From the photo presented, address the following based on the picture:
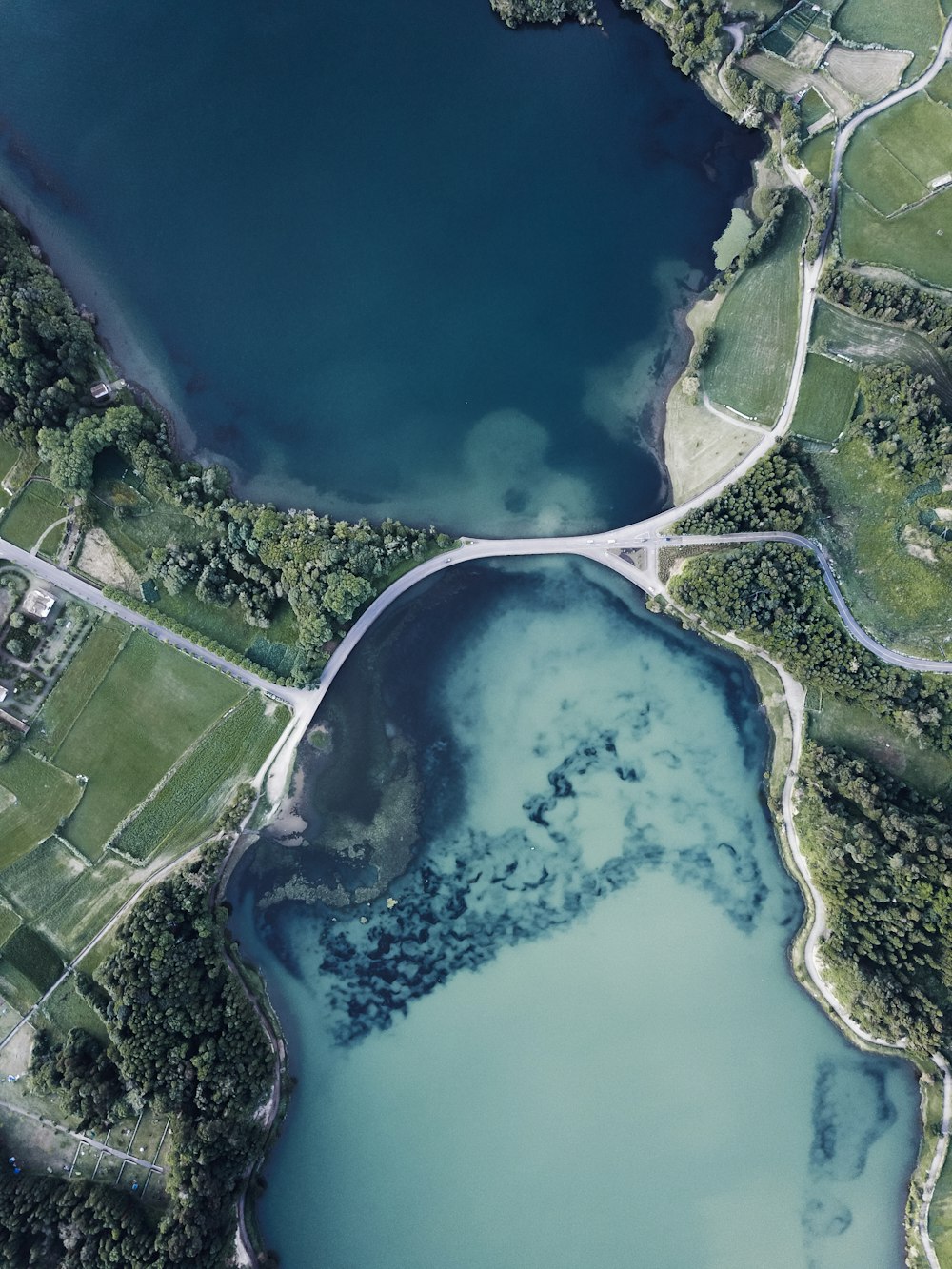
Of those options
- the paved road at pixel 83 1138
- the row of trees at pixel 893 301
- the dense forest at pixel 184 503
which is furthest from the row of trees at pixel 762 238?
the paved road at pixel 83 1138

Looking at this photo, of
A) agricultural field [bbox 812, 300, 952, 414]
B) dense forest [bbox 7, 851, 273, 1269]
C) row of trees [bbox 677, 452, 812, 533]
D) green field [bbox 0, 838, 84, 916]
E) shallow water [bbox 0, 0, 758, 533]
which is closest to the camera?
dense forest [bbox 7, 851, 273, 1269]

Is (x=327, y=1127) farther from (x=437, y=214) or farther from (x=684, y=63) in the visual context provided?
(x=684, y=63)

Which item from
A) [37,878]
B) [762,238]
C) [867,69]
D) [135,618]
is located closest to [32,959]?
[37,878]

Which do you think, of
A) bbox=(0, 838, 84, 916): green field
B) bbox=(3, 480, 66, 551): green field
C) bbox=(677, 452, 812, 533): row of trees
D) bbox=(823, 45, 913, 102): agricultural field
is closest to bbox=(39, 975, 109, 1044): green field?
bbox=(0, 838, 84, 916): green field

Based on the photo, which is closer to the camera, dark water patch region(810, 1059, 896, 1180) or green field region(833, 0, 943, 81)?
dark water patch region(810, 1059, 896, 1180)

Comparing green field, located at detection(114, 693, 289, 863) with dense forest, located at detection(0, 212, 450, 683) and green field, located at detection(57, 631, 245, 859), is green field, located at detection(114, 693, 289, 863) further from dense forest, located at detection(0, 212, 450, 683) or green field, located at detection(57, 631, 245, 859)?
dense forest, located at detection(0, 212, 450, 683)

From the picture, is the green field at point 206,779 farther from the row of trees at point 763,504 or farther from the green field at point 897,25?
the green field at point 897,25

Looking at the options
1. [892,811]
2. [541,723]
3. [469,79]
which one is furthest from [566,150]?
[892,811]

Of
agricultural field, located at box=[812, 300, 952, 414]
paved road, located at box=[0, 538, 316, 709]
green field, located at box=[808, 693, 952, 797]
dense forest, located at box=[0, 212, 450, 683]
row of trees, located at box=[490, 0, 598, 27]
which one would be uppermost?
row of trees, located at box=[490, 0, 598, 27]
